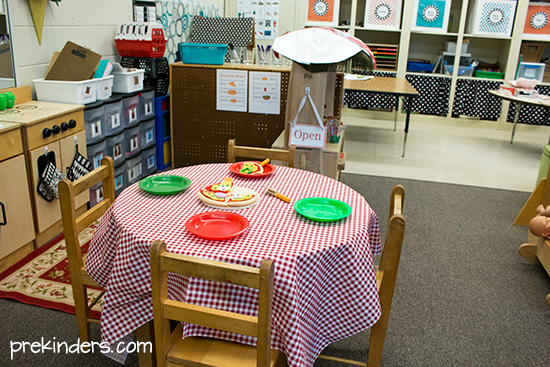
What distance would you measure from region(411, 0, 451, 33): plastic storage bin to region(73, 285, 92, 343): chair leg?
6631 mm

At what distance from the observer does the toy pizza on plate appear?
1860mm

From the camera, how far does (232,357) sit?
148cm

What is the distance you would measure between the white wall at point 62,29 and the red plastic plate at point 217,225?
224 centimetres

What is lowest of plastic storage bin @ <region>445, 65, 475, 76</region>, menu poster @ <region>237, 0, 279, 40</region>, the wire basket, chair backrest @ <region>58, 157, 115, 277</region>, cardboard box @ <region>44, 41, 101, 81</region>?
chair backrest @ <region>58, 157, 115, 277</region>

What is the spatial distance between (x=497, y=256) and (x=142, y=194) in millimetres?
2475


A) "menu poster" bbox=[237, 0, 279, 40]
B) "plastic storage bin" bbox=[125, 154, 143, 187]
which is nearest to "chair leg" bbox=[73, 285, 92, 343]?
"plastic storage bin" bbox=[125, 154, 143, 187]

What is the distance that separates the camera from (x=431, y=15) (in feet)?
23.1

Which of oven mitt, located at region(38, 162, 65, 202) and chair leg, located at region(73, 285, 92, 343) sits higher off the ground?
oven mitt, located at region(38, 162, 65, 202)

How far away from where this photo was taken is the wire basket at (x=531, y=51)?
6.97 metres

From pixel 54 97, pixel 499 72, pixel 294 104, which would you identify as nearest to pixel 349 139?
pixel 499 72

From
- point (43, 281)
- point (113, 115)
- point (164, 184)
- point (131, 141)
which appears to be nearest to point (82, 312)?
point (164, 184)

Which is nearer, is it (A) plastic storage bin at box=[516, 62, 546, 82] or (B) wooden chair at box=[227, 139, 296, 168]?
(B) wooden chair at box=[227, 139, 296, 168]

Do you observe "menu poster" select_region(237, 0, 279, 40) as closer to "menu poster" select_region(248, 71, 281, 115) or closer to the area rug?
"menu poster" select_region(248, 71, 281, 115)

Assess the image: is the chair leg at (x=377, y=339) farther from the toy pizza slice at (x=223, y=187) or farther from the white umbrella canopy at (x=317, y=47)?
the white umbrella canopy at (x=317, y=47)
